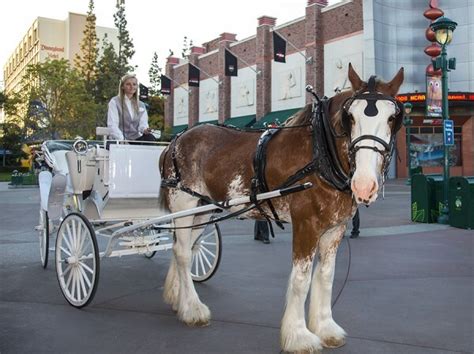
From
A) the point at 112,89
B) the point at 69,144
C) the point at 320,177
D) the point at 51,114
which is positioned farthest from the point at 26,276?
the point at 112,89

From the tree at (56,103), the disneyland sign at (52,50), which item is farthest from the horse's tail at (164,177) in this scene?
the disneyland sign at (52,50)

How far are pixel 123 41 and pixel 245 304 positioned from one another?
56434 mm

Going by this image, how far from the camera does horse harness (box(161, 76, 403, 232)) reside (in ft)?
11.0

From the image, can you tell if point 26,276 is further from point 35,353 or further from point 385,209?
point 385,209

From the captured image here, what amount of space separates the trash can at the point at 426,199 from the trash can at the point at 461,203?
0.64 metres

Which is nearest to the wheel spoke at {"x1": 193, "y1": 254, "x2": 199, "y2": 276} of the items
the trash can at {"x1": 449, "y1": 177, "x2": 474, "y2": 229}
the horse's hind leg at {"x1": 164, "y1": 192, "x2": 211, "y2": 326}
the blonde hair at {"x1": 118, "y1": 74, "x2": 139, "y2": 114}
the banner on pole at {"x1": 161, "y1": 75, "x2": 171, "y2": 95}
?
the horse's hind leg at {"x1": 164, "y1": 192, "x2": 211, "y2": 326}

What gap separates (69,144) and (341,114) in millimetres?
5176

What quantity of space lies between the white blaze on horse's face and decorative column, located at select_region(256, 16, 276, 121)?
34.8m

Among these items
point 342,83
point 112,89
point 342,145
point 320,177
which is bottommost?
point 320,177

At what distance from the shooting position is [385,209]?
51.0ft

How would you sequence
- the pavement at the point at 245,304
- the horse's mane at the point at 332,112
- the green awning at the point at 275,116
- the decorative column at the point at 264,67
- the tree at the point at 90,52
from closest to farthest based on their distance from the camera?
the horse's mane at the point at 332,112
the pavement at the point at 245,304
the green awning at the point at 275,116
the decorative column at the point at 264,67
the tree at the point at 90,52

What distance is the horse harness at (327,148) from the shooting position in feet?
11.0

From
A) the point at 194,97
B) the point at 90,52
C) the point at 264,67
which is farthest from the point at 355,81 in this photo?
the point at 90,52

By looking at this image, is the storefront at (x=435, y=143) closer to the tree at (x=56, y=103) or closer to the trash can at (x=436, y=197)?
the trash can at (x=436, y=197)
